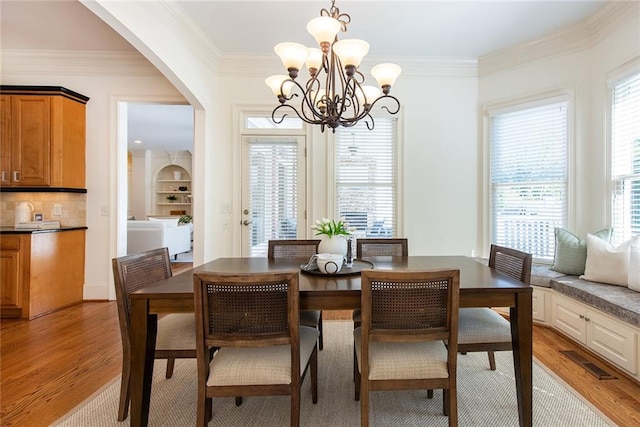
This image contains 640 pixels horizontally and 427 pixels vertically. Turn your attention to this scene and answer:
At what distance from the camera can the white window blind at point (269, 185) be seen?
3760 mm

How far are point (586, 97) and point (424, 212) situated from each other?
193 cm

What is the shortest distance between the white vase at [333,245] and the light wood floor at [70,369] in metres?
1.47

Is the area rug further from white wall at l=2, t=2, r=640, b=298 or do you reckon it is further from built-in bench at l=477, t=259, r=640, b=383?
white wall at l=2, t=2, r=640, b=298

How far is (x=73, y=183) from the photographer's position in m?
3.49

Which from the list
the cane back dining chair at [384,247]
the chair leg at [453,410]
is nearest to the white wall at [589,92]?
the cane back dining chair at [384,247]

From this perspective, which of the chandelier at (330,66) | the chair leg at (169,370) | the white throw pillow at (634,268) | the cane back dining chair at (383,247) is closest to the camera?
the chandelier at (330,66)

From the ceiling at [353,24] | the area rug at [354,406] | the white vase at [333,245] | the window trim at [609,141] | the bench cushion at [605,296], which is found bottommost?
the area rug at [354,406]

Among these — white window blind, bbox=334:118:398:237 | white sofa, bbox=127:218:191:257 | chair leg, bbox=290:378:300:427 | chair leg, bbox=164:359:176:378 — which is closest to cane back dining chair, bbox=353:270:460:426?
chair leg, bbox=290:378:300:427

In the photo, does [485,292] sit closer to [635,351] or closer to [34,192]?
[635,351]

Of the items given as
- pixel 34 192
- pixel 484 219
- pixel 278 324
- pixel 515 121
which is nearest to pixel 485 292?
pixel 278 324

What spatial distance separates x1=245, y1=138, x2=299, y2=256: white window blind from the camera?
3760 mm

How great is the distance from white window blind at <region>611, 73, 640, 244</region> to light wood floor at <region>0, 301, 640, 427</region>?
3.83 feet

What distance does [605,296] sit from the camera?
220 cm

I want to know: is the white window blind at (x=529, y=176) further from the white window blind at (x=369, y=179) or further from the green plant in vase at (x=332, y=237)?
the green plant in vase at (x=332, y=237)
